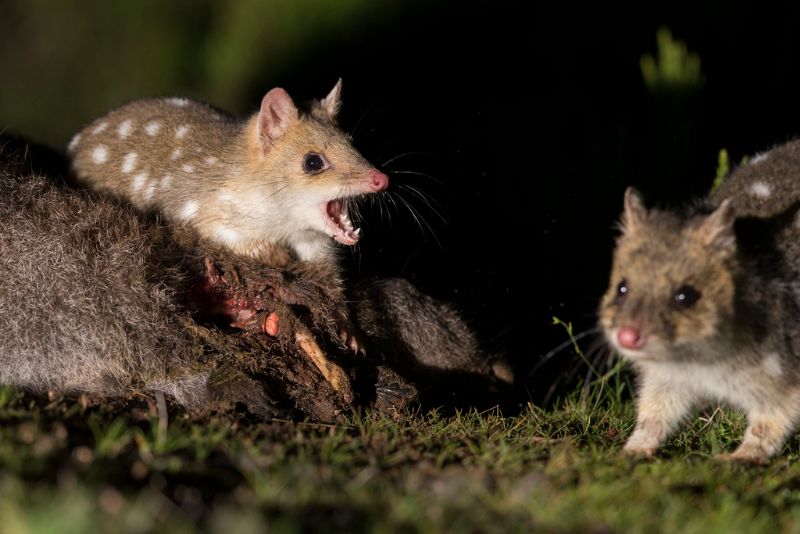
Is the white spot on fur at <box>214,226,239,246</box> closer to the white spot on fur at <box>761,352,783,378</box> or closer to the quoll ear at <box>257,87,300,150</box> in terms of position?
the quoll ear at <box>257,87,300,150</box>

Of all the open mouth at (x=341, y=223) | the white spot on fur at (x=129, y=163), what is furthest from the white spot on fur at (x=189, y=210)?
the open mouth at (x=341, y=223)

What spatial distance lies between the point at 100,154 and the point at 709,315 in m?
3.97

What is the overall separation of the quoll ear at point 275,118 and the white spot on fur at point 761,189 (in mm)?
2512

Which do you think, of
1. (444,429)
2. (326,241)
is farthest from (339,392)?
(326,241)

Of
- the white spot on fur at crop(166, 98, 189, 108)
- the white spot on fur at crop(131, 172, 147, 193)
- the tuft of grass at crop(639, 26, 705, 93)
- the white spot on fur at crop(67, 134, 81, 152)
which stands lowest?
the white spot on fur at crop(67, 134, 81, 152)

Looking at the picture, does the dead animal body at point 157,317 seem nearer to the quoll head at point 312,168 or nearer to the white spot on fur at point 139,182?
the quoll head at point 312,168

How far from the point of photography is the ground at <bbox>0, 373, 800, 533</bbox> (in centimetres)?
268

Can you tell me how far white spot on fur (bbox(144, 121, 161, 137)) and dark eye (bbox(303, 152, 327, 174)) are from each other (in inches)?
53.2

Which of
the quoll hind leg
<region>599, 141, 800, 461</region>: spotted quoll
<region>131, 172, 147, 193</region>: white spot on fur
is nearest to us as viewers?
<region>599, 141, 800, 461</region>: spotted quoll

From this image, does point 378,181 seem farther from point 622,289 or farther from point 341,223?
point 622,289

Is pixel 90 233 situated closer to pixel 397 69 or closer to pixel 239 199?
pixel 239 199

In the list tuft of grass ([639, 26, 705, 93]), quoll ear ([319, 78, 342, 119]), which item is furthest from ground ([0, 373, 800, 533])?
tuft of grass ([639, 26, 705, 93])

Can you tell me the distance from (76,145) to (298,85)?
372 centimetres

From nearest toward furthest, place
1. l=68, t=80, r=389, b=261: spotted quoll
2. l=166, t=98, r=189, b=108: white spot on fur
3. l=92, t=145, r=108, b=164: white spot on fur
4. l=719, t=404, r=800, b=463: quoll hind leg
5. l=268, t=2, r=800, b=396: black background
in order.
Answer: l=719, t=404, r=800, b=463: quoll hind leg, l=68, t=80, r=389, b=261: spotted quoll, l=92, t=145, r=108, b=164: white spot on fur, l=166, t=98, r=189, b=108: white spot on fur, l=268, t=2, r=800, b=396: black background
